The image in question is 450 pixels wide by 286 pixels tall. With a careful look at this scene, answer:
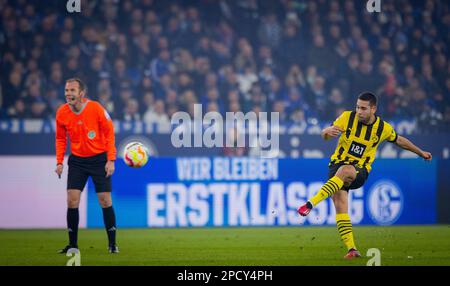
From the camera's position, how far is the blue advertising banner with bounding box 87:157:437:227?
13.7 m

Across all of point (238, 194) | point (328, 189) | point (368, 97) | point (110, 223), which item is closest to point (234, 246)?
point (110, 223)

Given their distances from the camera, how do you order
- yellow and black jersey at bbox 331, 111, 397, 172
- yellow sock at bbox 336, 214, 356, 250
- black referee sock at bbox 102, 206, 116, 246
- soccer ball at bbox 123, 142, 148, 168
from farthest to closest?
soccer ball at bbox 123, 142, 148, 168
black referee sock at bbox 102, 206, 116, 246
yellow and black jersey at bbox 331, 111, 397, 172
yellow sock at bbox 336, 214, 356, 250

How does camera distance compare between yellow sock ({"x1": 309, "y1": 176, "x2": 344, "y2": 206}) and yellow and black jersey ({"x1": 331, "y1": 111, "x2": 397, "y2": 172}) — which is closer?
A: yellow sock ({"x1": 309, "y1": 176, "x2": 344, "y2": 206})

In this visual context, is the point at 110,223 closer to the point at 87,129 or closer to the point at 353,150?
the point at 87,129

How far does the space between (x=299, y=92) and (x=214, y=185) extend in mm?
3574

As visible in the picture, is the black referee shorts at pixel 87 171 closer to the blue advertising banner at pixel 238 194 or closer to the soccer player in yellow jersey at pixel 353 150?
the soccer player in yellow jersey at pixel 353 150

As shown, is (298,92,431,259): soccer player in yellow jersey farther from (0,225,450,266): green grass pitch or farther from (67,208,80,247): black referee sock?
(67,208,80,247): black referee sock

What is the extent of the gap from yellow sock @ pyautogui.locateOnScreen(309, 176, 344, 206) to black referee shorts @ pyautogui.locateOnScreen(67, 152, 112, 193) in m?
2.41

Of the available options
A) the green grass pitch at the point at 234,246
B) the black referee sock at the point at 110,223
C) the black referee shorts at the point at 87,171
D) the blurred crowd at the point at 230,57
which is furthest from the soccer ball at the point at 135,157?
the blurred crowd at the point at 230,57

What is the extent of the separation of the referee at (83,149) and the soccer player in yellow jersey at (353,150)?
2525 mm

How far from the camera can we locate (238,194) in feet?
45.5

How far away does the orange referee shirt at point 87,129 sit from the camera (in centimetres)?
960

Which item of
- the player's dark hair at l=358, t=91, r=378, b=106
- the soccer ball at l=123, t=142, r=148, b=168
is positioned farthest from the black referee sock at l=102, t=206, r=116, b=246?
the player's dark hair at l=358, t=91, r=378, b=106
